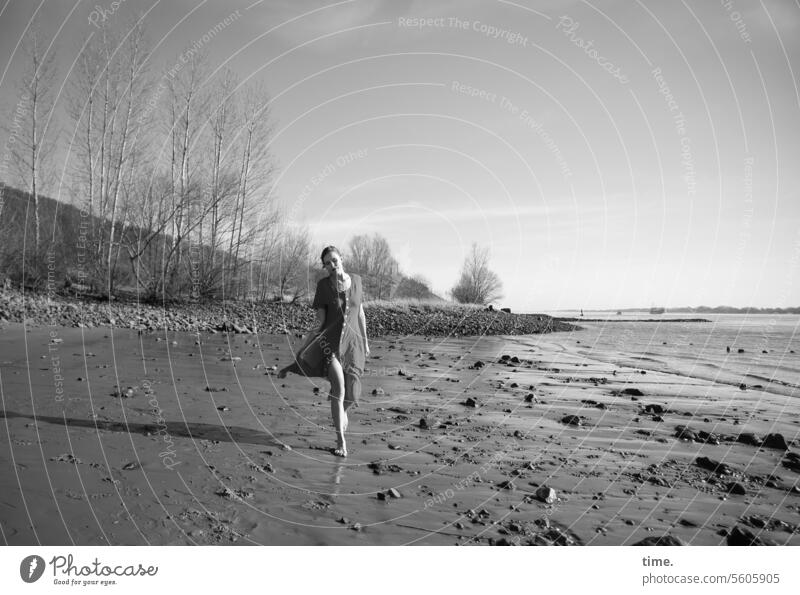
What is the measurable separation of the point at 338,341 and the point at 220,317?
63.6ft

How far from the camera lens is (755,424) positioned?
336 inches

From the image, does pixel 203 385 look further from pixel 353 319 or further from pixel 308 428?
pixel 353 319

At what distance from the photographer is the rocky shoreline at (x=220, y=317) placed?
53.8ft

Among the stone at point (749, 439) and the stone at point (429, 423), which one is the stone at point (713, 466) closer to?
the stone at point (749, 439)

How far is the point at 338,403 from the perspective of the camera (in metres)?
5.72

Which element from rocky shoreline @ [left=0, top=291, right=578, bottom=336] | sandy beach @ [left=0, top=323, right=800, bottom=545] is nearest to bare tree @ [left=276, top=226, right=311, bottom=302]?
rocky shoreline @ [left=0, top=291, right=578, bottom=336]

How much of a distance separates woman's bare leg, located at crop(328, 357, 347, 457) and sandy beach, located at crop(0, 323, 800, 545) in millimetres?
170

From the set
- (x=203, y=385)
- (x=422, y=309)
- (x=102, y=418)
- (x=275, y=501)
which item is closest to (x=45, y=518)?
(x=275, y=501)

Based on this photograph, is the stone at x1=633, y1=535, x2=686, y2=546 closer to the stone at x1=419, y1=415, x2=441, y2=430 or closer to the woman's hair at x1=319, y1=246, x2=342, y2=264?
the stone at x1=419, y1=415, x2=441, y2=430

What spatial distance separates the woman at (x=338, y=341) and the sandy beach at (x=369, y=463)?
66cm

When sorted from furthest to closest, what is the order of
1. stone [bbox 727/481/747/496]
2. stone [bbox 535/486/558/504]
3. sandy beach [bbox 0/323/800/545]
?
stone [bbox 727/481/747/496] < stone [bbox 535/486/558/504] < sandy beach [bbox 0/323/800/545]

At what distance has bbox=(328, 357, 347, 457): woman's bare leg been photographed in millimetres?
5637

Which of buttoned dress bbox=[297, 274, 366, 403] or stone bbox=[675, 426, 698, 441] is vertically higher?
buttoned dress bbox=[297, 274, 366, 403]

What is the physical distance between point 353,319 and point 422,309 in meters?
36.0
